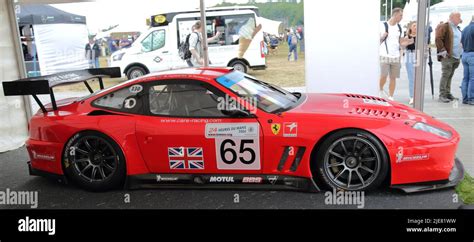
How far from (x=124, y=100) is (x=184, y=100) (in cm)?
64

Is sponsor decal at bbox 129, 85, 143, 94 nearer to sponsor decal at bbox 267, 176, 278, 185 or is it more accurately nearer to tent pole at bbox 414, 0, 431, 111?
sponsor decal at bbox 267, 176, 278, 185

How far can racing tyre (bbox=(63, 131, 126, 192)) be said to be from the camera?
12.8 ft

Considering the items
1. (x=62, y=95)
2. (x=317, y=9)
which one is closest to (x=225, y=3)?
(x=317, y=9)

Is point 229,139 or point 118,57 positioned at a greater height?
point 118,57

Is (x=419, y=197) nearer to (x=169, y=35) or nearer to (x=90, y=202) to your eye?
(x=90, y=202)

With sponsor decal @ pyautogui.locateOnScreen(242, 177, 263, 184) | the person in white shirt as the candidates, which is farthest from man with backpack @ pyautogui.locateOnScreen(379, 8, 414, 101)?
sponsor decal @ pyautogui.locateOnScreen(242, 177, 263, 184)

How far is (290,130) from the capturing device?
138 inches

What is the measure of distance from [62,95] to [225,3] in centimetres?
331

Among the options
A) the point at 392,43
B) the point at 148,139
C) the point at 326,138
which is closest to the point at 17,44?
the point at 148,139

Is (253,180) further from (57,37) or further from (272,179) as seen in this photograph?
(57,37)

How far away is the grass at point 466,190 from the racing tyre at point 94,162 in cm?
309

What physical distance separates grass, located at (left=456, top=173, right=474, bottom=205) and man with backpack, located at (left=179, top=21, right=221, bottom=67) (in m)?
4.36

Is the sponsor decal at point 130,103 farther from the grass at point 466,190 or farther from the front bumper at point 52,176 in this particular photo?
the grass at point 466,190

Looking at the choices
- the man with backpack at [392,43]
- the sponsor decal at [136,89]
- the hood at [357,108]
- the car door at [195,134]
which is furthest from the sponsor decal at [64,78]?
the man with backpack at [392,43]
